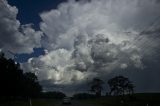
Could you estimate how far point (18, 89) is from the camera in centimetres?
8869

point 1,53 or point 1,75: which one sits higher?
point 1,53

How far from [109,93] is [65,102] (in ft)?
315

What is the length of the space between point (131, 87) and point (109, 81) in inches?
491

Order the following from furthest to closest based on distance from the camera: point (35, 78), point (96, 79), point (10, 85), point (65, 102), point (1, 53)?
1. point (96, 79)
2. point (35, 78)
3. point (1, 53)
4. point (10, 85)
5. point (65, 102)

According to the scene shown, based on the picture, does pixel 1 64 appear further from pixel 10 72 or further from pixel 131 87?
pixel 131 87

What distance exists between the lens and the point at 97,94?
19525 centimetres

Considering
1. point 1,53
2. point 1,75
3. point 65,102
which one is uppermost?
point 1,53

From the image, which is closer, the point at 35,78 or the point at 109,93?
the point at 35,78

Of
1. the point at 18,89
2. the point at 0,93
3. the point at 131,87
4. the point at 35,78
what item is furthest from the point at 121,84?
the point at 0,93

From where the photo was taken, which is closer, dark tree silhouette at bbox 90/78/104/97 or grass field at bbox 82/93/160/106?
grass field at bbox 82/93/160/106

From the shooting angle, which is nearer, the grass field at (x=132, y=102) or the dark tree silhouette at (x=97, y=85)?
the grass field at (x=132, y=102)


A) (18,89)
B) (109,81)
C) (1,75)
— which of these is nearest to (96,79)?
(109,81)

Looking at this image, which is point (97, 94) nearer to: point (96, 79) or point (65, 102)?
point (96, 79)

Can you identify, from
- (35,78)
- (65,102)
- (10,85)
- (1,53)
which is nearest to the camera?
(65,102)
